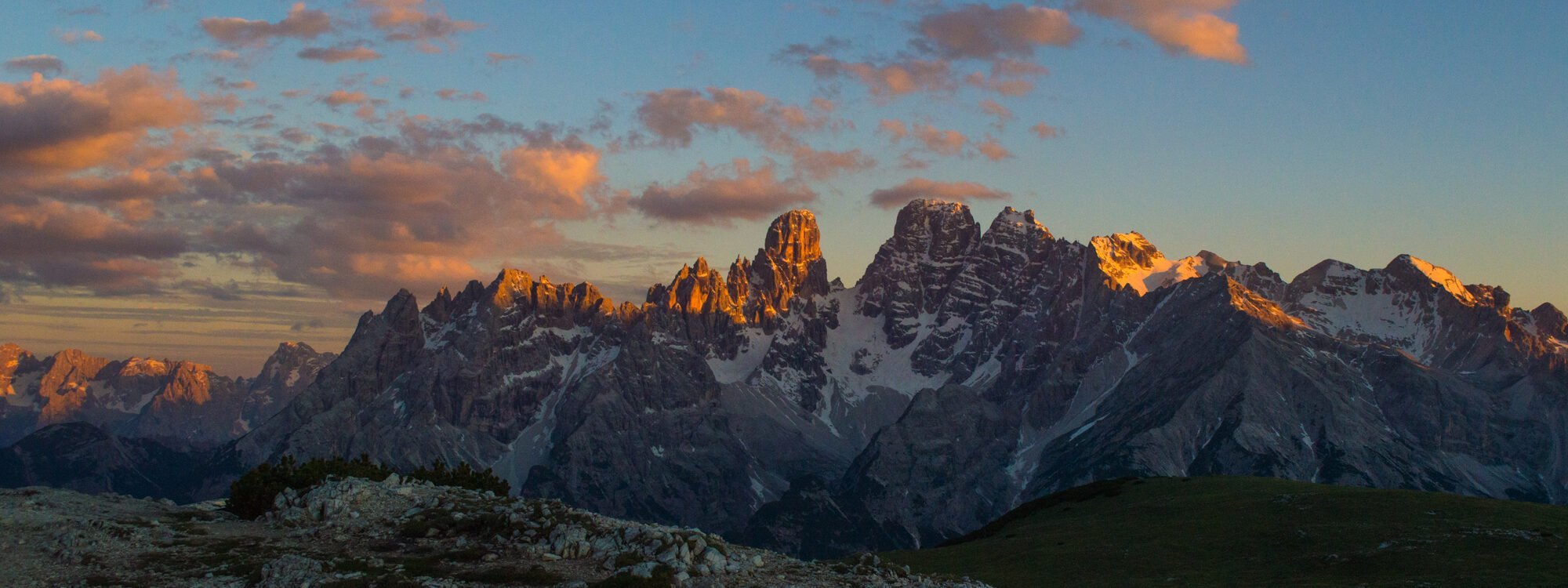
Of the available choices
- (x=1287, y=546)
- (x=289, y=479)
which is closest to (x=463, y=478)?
(x=289, y=479)

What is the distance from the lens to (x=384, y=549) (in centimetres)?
8562

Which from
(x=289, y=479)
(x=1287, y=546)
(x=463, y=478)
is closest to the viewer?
(x=289, y=479)

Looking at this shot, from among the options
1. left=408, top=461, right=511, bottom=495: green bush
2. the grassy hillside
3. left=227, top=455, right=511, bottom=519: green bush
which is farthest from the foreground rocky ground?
the grassy hillside

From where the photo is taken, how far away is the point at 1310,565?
105 m

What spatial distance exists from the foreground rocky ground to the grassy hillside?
26925 mm

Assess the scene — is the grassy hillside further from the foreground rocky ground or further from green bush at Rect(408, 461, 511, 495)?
green bush at Rect(408, 461, 511, 495)

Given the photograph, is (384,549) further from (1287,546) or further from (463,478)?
(1287,546)

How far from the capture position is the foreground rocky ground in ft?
256

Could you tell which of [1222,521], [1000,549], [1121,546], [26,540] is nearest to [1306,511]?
[1222,521]

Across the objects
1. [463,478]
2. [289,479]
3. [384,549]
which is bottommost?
[384,549]

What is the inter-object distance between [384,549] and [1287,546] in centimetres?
7133

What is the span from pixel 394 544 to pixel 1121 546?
64.4 meters

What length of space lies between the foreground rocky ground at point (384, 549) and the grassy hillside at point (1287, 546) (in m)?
26.9

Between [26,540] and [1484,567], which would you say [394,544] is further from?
[1484,567]
